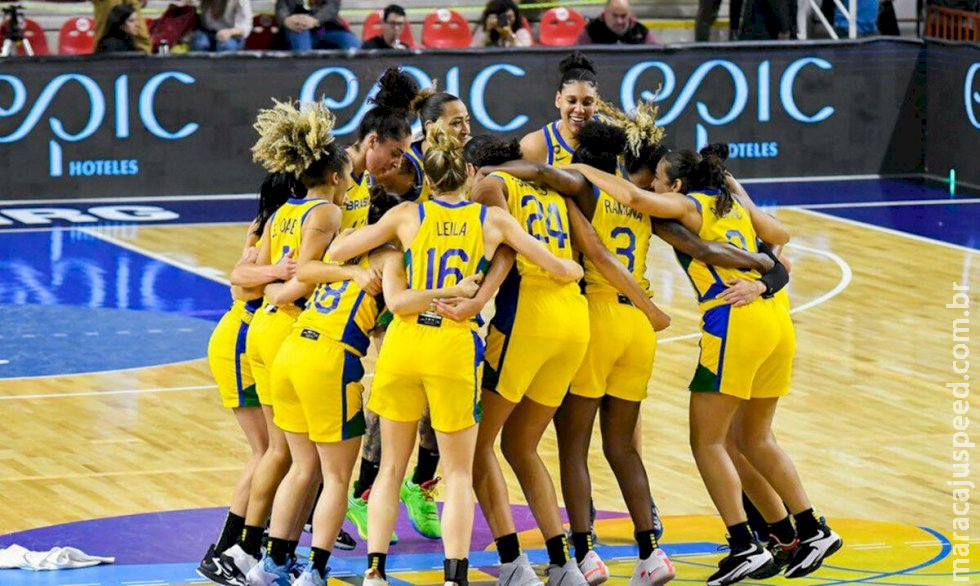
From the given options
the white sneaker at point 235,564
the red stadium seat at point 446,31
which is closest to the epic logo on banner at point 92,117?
the red stadium seat at point 446,31

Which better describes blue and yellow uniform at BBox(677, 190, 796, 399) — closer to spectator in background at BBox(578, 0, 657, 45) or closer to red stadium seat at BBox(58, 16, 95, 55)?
spectator in background at BBox(578, 0, 657, 45)

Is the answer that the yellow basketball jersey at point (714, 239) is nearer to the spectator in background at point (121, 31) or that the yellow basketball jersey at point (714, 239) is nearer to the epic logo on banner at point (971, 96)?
the spectator in background at point (121, 31)

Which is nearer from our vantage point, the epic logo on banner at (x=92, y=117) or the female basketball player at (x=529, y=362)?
the female basketball player at (x=529, y=362)

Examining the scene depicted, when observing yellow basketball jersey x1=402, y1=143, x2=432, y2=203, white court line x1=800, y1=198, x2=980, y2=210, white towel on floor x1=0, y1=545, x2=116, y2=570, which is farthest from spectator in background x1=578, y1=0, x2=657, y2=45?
white towel on floor x1=0, y1=545, x2=116, y2=570

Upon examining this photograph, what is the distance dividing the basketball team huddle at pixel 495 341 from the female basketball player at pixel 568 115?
76 cm

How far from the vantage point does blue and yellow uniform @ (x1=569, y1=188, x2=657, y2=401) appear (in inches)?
313

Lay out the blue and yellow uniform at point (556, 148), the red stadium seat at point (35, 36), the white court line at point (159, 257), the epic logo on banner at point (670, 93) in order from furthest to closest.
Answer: the red stadium seat at point (35, 36) → the epic logo on banner at point (670, 93) → the white court line at point (159, 257) → the blue and yellow uniform at point (556, 148)

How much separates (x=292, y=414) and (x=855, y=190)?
13.4m

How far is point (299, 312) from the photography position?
7879mm

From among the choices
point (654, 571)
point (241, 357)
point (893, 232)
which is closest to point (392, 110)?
point (241, 357)

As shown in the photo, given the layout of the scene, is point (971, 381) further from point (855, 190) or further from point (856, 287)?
point (855, 190)

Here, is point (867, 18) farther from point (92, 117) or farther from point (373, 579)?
point (373, 579)

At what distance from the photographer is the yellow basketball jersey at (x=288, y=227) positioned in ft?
25.5

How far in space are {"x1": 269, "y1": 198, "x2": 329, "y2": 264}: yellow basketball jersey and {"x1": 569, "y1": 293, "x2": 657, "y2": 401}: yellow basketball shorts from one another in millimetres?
1281
